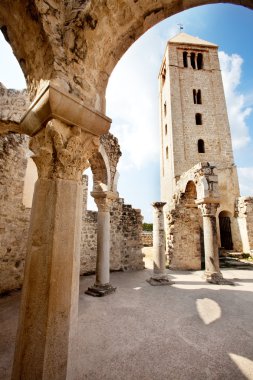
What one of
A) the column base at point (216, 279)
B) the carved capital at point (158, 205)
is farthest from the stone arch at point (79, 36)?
the column base at point (216, 279)

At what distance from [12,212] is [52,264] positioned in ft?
17.0

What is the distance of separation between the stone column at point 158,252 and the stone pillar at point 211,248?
151 centimetres

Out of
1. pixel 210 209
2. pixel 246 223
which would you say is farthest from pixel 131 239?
pixel 246 223

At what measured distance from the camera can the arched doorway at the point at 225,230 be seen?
14.8m

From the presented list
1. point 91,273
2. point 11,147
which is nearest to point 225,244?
point 91,273

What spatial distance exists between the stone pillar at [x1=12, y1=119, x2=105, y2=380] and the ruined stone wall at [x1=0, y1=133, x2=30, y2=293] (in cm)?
470

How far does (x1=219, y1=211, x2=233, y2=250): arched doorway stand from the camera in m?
14.8

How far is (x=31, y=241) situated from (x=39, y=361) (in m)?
0.86

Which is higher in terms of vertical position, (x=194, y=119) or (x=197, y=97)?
(x=197, y=97)

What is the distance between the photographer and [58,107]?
168 centimetres

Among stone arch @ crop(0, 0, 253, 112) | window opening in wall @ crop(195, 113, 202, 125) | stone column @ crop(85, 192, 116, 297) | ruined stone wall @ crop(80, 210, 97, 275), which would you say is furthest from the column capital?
window opening in wall @ crop(195, 113, 202, 125)

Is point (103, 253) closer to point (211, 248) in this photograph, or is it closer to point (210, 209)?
point (211, 248)

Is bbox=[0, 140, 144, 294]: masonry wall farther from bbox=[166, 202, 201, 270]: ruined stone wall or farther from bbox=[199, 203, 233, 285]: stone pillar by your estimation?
bbox=[166, 202, 201, 270]: ruined stone wall

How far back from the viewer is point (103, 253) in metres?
5.70
